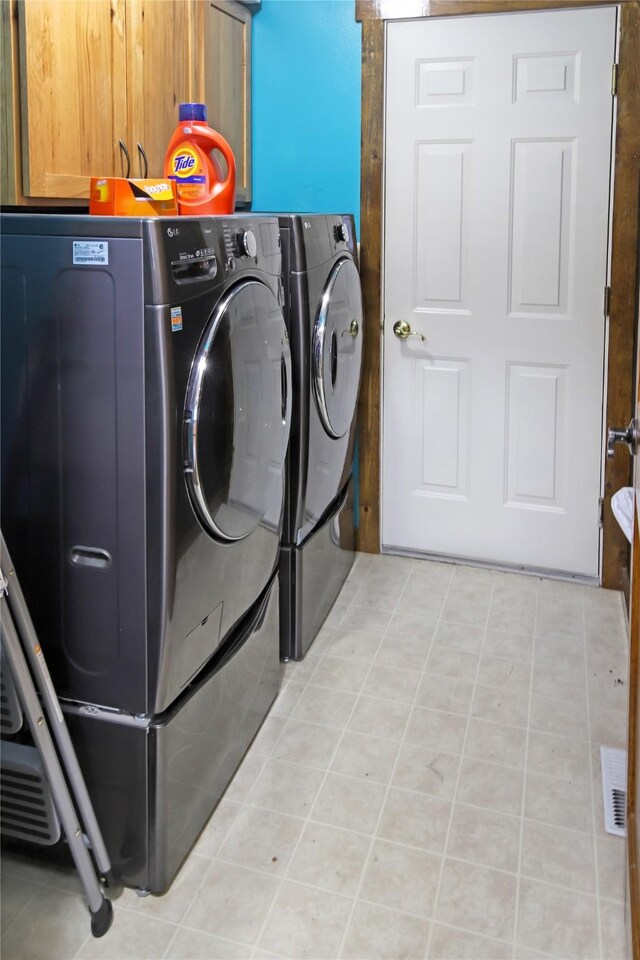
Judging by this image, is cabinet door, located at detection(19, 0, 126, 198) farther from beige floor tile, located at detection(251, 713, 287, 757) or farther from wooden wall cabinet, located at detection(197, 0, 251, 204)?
beige floor tile, located at detection(251, 713, 287, 757)

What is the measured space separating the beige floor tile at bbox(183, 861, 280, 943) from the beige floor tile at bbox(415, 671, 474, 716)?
0.78 m

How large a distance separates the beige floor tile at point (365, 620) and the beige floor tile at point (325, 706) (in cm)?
39

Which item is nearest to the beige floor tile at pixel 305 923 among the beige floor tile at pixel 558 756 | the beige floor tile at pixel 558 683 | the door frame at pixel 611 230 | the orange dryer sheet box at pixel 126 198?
the beige floor tile at pixel 558 756

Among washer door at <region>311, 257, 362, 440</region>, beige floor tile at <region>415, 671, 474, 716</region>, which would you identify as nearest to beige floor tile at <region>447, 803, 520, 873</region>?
beige floor tile at <region>415, 671, 474, 716</region>

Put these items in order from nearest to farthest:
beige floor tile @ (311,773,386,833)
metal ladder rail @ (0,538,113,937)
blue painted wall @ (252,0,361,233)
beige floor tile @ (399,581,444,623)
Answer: metal ladder rail @ (0,538,113,937) → beige floor tile @ (311,773,386,833) → beige floor tile @ (399,581,444,623) → blue painted wall @ (252,0,361,233)

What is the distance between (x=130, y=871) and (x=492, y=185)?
245cm

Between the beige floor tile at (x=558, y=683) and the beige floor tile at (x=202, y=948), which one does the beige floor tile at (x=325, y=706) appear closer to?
the beige floor tile at (x=558, y=683)

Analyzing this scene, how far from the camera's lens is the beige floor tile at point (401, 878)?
1.66m

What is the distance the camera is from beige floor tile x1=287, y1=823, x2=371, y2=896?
171cm

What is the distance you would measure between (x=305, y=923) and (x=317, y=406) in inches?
52.9

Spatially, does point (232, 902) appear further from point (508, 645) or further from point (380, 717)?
point (508, 645)

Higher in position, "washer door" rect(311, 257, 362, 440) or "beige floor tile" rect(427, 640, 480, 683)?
"washer door" rect(311, 257, 362, 440)

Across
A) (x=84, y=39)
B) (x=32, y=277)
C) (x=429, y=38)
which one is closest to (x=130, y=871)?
(x=32, y=277)

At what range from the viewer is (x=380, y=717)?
228 centimetres
